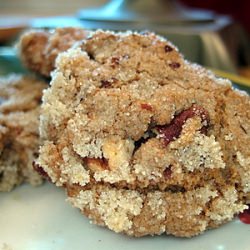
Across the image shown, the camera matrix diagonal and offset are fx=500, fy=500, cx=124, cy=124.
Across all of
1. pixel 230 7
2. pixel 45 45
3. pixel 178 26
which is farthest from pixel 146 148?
pixel 230 7

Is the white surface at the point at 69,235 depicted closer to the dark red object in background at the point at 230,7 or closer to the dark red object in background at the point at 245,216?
the dark red object in background at the point at 245,216

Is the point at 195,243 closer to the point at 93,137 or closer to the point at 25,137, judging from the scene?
the point at 93,137

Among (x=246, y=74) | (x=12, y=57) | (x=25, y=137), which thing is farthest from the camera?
(x=246, y=74)

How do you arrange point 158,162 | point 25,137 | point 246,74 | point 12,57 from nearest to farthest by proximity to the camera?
point 158,162
point 25,137
point 12,57
point 246,74

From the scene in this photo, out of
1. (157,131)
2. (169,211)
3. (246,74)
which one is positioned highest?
(157,131)

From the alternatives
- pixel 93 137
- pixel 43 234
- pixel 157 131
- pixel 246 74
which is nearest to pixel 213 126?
pixel 157 131

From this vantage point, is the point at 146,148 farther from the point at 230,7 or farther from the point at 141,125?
the point at 230,7

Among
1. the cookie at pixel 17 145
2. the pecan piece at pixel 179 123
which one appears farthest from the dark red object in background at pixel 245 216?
the cookie at pixel 17 145

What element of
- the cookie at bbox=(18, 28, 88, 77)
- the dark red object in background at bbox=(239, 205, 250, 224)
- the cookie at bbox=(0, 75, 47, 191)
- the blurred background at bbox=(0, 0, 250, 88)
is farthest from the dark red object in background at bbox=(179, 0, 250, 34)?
the dark red object in background at bbox=(239, 205, 250, 224)
